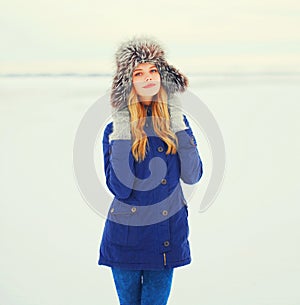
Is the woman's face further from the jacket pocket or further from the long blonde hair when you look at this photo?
the jacket pocket

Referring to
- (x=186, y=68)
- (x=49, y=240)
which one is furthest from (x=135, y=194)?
(x=186, y=68)

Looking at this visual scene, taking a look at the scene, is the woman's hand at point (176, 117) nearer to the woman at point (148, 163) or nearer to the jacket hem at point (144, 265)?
the woman at point (148, 163)

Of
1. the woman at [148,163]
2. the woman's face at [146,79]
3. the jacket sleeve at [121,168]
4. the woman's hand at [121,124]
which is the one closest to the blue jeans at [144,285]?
the woman at [148,163]

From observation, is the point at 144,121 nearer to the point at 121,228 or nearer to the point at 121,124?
the point at 121,124

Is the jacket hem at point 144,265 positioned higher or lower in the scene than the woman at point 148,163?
lower

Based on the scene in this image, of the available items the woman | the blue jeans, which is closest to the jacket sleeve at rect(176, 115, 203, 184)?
the woman

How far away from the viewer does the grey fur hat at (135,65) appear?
1.37 metres

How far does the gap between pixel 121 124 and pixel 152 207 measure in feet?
0.67

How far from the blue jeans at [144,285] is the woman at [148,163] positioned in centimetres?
3

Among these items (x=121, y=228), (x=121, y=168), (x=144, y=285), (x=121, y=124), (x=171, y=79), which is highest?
(x=171, y=79)

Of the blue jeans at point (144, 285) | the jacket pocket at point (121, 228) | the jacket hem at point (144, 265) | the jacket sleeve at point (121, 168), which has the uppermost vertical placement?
the jacket sleeve at point (121, 168)

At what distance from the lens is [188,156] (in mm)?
1348

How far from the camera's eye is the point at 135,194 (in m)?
1.36

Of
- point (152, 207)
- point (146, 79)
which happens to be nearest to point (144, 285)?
Answer: point (152, 207)
